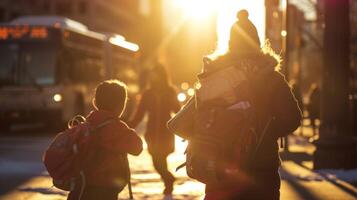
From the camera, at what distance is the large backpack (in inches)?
173

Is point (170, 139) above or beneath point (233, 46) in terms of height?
beneath

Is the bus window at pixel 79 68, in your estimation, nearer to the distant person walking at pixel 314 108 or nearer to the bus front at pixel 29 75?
the bus front at pixel 29 75

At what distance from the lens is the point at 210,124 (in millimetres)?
4410

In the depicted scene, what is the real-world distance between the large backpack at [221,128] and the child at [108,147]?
99 centimetres

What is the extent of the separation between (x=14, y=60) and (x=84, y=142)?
1976 cm

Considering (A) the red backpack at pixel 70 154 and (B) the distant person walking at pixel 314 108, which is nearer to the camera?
(A) the red backpack at pixel 70 154

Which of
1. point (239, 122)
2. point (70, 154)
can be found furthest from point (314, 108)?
point (239, 122)

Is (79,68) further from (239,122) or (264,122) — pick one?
(239,122)

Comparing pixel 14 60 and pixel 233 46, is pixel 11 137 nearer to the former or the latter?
pixel 14 60

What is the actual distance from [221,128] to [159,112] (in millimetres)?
6347

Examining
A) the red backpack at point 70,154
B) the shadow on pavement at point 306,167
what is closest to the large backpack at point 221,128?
the red backpack at point 70,154

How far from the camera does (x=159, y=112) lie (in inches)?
423

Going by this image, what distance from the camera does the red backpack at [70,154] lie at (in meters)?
5.35

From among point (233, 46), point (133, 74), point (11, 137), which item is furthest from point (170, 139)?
point (133, 74)
